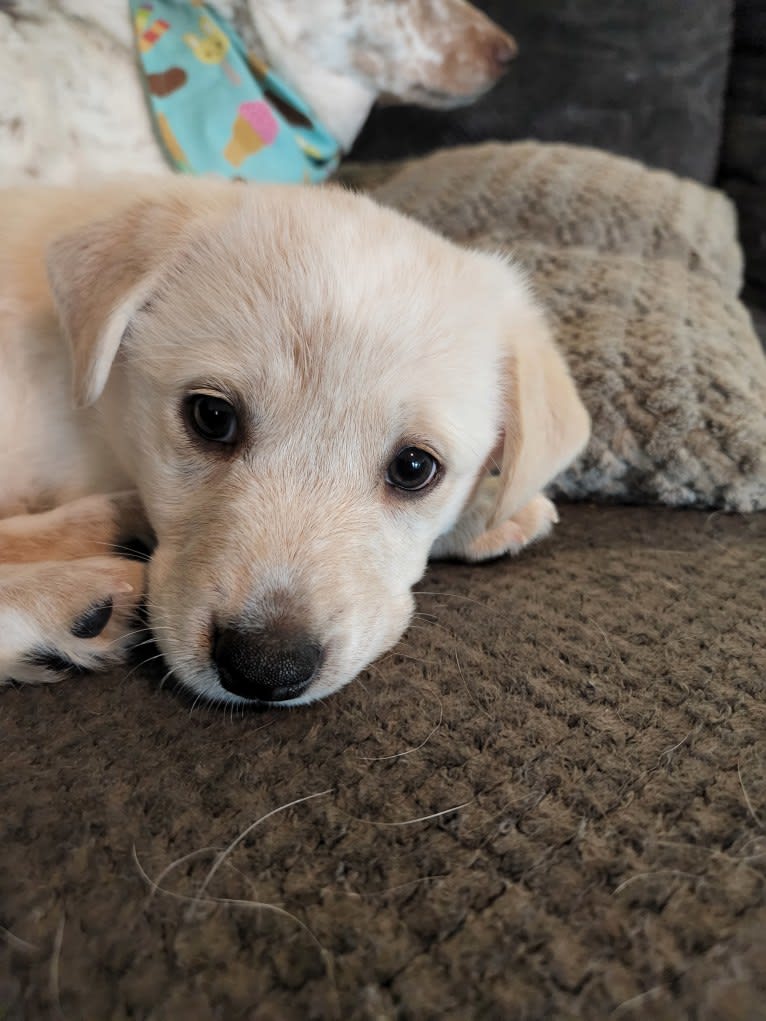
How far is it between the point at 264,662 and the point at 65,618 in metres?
0.36

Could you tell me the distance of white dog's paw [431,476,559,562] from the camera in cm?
166

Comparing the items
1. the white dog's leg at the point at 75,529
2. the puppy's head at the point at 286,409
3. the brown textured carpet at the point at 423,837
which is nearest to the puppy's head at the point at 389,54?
the puppy's head at the point at 286,409

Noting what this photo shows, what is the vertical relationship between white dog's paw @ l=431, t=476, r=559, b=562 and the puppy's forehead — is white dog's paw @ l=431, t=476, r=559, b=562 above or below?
below

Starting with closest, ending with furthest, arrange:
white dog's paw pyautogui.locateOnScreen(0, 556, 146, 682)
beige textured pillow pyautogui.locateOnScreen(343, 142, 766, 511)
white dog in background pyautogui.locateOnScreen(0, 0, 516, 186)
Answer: white dog's paw pyautogui.locateOnScreen(0, 556, 146, 682) → beige textured pillow pyautogui.locateOnScreen(343, 142, 766, 511) → white dog in background pyautogui.locateOnScreen(0, 0, 516, 186)

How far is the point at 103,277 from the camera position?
4.39 feet

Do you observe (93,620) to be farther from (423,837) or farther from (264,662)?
(423,837)

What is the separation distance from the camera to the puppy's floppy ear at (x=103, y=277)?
1.30 m

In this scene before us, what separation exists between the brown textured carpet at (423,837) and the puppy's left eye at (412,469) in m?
0.27

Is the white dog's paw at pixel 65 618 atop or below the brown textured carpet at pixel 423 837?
below

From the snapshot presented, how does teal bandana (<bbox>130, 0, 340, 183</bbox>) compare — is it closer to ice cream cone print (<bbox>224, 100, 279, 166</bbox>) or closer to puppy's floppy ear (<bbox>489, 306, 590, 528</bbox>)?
ice cream cone print (<bbox>224, 100, 279, 166</bbox>)

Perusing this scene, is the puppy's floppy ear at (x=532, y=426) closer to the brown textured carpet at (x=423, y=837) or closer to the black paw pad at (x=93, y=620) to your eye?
the brown textured carpet at (x=423, y=837)

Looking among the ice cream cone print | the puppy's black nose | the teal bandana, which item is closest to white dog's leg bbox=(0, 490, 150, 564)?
the puppy's black nose

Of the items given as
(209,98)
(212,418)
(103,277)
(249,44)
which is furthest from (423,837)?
(249,44)

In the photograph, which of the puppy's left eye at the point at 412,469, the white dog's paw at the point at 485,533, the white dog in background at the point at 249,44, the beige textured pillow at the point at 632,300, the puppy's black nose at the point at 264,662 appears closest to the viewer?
the puppy's black nose at the point at 264,662
